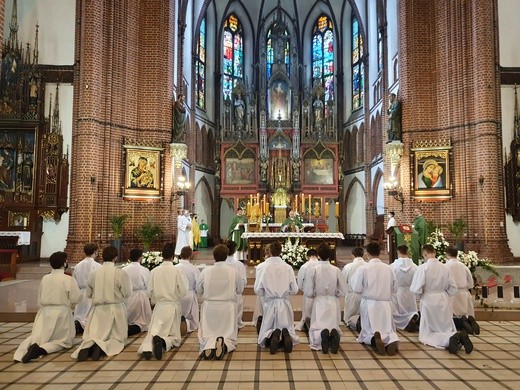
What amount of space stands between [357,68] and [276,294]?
25.9m

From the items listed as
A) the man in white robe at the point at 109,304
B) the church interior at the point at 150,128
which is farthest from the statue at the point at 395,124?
the man in white robe at the point at 109,304

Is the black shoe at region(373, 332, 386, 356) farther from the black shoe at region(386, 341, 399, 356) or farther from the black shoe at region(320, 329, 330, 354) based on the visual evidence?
the black shoe at region(320, 329, 330, 354)

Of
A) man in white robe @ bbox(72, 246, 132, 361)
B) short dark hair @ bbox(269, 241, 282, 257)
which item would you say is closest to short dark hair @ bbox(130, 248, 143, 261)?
man in white robe @ bbox(72, 246, 132, 361)

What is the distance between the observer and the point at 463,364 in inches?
250

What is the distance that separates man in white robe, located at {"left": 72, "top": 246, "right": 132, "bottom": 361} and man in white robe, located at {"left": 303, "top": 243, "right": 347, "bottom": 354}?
9.59ft

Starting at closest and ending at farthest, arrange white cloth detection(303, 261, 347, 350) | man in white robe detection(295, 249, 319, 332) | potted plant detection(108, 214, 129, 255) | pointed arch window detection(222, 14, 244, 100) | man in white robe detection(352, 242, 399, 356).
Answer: man in white robe detection(352, 242, 399, 356) < white cloth detection(303, 261, 347, 350) < man in white robe detection(295, 249, 319, 332) < potted plant detection(108, 214, 129, 255) < pointed arch window detection(222, 14, 244, 100)

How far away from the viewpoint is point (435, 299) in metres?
7.55

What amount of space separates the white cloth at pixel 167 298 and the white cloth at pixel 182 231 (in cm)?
899

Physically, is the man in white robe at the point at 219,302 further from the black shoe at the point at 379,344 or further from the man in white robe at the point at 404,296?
the man in white robe at the point at 404,296

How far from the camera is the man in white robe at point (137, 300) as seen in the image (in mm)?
8273

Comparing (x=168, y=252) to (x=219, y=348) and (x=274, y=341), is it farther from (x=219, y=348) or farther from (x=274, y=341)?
(x=274, y=341)

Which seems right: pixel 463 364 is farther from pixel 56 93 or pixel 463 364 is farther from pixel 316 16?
pixel 316 16

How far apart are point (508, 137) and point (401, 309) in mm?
10859

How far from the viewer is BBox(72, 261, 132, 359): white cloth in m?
6.96
